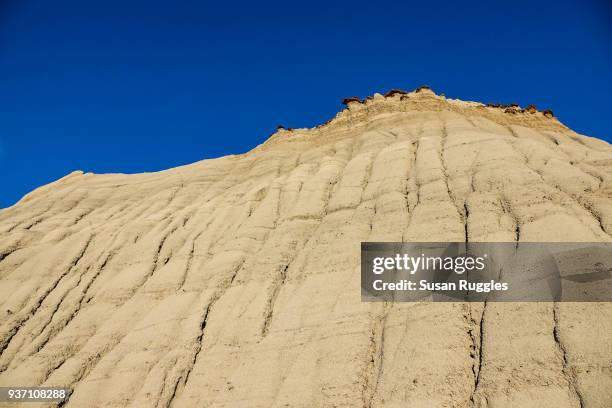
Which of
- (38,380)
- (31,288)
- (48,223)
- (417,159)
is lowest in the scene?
(38,380)

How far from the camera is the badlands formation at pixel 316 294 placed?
14.3 metres

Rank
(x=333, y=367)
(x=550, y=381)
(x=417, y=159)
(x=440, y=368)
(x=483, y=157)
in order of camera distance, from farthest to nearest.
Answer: (x=417, y=159)
(x=483, y=157)
(x=333, y=367)
(x=440, y=368)
(x=550, y=381)

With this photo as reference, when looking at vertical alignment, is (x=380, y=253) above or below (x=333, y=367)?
above

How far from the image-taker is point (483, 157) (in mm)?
24250

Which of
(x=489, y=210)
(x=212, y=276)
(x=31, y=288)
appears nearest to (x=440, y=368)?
(x=489, y=210)

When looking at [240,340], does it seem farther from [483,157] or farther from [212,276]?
[483,157]

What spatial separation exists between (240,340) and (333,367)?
166 inches

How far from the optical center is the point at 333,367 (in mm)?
15875

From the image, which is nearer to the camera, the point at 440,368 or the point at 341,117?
the point at 440,368

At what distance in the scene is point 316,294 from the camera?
1933cm

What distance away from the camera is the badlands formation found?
46.9 ft

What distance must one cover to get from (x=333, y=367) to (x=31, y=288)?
17491 millimetres

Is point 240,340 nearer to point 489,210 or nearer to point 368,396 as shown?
point 368,396

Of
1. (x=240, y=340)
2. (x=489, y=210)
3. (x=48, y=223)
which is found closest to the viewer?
(x=240, y=340)
